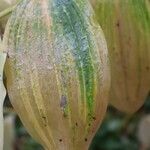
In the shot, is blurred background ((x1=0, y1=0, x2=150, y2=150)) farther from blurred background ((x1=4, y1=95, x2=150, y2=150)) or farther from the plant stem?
the plant stem

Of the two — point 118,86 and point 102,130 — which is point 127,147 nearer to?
point 102,130

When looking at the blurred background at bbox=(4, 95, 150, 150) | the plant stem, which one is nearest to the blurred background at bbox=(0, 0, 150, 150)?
the blurred background at bbox=(4, 95, 150, 150)

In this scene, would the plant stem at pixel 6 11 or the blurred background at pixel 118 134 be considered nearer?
the plant stem at pixel 6 11

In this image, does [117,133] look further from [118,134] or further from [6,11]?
[6,11]

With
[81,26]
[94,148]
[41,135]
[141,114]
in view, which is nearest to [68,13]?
[81,26]

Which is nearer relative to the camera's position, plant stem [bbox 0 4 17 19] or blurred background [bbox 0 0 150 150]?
plant stem [bbox 0 4 17 19]

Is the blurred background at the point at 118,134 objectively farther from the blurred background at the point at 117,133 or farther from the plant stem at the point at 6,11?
the plant stem at the point at 6,11

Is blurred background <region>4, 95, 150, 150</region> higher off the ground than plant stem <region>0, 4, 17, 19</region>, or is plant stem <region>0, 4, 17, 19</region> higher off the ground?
plant stem <region>0, 4, 17, 19</region>

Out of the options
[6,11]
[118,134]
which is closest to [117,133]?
[118,134]

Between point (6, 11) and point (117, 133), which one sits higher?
point (6, 11)

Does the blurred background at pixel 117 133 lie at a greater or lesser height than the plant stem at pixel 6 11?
lesser

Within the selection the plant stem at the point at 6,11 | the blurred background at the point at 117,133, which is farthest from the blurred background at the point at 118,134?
the plant stem at the point at 6,11
